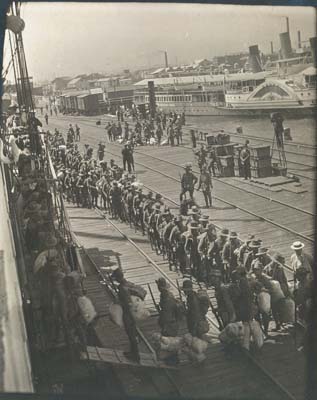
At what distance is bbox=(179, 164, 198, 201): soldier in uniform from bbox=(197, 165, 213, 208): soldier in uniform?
0.16 feet

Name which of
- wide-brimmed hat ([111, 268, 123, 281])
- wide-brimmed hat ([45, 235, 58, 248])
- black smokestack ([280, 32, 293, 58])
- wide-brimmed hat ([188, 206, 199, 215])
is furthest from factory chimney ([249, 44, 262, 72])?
wide-brimmed hat ([45, 235, 58, 248])

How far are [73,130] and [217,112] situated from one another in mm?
1005

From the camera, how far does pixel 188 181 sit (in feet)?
12.5

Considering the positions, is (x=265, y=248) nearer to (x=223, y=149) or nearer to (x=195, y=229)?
(x=195, y=229)

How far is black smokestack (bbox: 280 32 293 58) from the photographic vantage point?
3398mm

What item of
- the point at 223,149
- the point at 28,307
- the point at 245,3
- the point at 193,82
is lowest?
the point at 28,307

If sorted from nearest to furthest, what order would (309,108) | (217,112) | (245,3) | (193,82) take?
(245,3)
(309,108)
(193,82)
(217,112)

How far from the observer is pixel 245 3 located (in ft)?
10.2

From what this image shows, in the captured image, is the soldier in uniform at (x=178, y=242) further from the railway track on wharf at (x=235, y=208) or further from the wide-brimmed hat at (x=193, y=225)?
the railway track on wharf at (x=235, y=208)

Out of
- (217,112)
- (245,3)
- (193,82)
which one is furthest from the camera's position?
(217,112)

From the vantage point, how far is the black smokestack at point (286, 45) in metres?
3.40

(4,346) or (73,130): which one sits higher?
(73,130)

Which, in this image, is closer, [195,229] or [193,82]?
[193,82]

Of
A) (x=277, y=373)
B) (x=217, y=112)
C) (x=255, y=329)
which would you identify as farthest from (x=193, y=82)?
(x=277, y=373)
